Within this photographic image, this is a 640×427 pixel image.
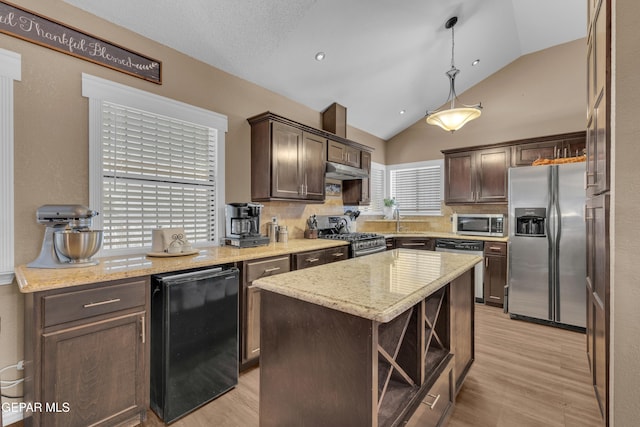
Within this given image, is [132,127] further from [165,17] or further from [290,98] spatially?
[290,98]

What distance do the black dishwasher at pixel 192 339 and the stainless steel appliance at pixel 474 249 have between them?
134 inches

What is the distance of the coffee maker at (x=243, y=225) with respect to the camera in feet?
9.44

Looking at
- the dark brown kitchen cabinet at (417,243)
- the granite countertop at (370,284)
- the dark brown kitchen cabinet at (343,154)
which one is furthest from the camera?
the dark brown kitchen cabinet at (417,243)

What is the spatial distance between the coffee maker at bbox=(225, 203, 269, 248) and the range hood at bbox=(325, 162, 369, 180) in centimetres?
126

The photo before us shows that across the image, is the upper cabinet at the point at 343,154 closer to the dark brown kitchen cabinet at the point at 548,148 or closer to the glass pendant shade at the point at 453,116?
the glass pendant shade at the point at 453,116

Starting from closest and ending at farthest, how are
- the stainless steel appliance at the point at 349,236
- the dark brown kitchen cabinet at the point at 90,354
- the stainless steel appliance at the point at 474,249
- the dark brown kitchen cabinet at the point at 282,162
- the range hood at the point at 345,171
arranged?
1. the dark brown kitchen cabinet at the point at 90,354
2. the dark brown kitchen cabinet at the point at 282,162
3. the stainless steel appliance at the point at 349,236
4. the range hood at the point at 345,171
5. the stainless steel appliance at the point at 474,249

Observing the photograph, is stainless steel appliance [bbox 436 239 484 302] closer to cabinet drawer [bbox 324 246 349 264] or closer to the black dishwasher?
cabinet drawer [bbox 324 246 349 264]

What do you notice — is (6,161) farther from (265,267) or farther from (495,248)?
(495,248)

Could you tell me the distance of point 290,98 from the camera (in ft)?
12.4

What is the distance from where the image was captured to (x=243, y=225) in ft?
9.68

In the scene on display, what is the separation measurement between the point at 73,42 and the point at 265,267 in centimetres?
224

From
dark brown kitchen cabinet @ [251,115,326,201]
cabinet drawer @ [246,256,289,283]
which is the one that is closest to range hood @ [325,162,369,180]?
dark brown kitchen cabinet @ [251,115,326,201]

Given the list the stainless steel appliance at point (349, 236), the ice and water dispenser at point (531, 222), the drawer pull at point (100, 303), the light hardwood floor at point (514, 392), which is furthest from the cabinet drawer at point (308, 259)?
the ice and water dispenser at point (531, 222)

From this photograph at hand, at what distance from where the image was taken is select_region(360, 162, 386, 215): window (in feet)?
18.2
